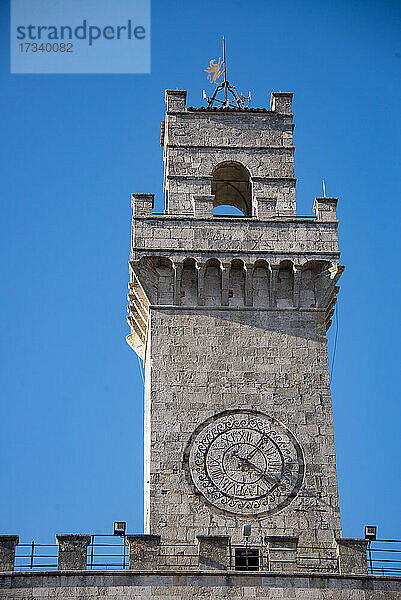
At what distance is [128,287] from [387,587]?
12210mm

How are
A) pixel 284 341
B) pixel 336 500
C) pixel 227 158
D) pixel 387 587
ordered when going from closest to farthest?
pixel 387 587 → pixel 336 500 → pixel 284 341 → pixel 227 158

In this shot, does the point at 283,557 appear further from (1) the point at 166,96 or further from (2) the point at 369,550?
(1) the point at 166,96

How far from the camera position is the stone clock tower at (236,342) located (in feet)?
98.7

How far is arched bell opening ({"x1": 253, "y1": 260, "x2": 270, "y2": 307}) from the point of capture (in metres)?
33.2

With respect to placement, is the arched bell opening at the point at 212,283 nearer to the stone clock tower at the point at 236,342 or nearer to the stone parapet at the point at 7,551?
the stone clock tower at the point at 236,342

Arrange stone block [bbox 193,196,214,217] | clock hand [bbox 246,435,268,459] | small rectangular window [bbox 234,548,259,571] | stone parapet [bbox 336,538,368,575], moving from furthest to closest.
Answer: stone block [bbox 193,196,214,217] < clock hand [bbox 246,435,268,459] < small rectangular window [bbox 234,548,259,571] < stone parapet [bbox 336,538,368,575]

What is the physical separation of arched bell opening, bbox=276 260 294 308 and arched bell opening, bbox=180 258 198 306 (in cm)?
250

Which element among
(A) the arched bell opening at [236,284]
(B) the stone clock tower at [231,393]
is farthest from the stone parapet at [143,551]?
(A) the arched bell opening at [236,284]

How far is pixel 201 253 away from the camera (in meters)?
33.0

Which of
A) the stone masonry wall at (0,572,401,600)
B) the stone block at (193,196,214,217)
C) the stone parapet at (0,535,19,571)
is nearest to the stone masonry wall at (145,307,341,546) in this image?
the stone masonry wall at (0,572,401,600)

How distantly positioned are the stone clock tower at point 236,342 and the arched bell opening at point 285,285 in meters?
0.04

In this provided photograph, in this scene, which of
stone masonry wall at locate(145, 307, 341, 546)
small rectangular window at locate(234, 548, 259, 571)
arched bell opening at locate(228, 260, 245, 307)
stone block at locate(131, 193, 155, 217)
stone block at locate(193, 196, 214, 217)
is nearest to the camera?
small rectangular window at locate(234, 548, 259, 571)

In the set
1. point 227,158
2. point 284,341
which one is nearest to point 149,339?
point 284,341

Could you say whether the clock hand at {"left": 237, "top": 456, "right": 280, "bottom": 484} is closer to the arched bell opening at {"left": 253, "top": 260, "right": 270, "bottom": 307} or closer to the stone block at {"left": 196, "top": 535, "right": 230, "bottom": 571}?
the stone block at {"left": 196, "top": 535, "right": 230, "bottom": 571}
